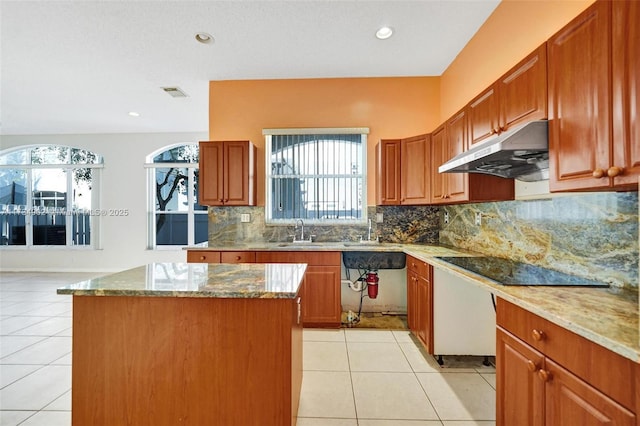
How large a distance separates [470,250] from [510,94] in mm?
1630

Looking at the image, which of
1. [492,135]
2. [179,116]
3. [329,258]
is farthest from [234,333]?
[179,116]

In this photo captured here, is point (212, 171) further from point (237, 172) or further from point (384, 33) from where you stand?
point (384, 33)

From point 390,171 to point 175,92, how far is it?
10.9 feet

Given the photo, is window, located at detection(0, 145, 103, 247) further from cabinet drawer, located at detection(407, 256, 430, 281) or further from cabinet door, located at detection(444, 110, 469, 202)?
cabinet door, located at detection(444, 110, 469, 202)

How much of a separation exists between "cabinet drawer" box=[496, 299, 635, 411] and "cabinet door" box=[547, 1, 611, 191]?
25.6 inches

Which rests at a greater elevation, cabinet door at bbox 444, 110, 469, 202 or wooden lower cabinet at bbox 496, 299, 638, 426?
cabinet door at bbox 444, 110, 469, 202

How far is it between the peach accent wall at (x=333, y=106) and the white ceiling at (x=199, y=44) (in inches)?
5.5

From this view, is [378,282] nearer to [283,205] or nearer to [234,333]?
[283,205]

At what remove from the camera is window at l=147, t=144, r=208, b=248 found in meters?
5.98

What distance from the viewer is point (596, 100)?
1175 millimetres

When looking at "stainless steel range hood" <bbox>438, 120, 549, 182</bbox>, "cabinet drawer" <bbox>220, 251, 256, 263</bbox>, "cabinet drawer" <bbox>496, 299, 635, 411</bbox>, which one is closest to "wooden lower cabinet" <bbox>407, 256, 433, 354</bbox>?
"stainless steel range hood" <bbox>438, 120, 549, 182</bbox>

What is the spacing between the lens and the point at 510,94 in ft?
5.83

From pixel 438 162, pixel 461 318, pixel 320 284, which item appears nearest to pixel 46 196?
pixel 320 284

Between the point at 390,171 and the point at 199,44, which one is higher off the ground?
the point at 199,44
